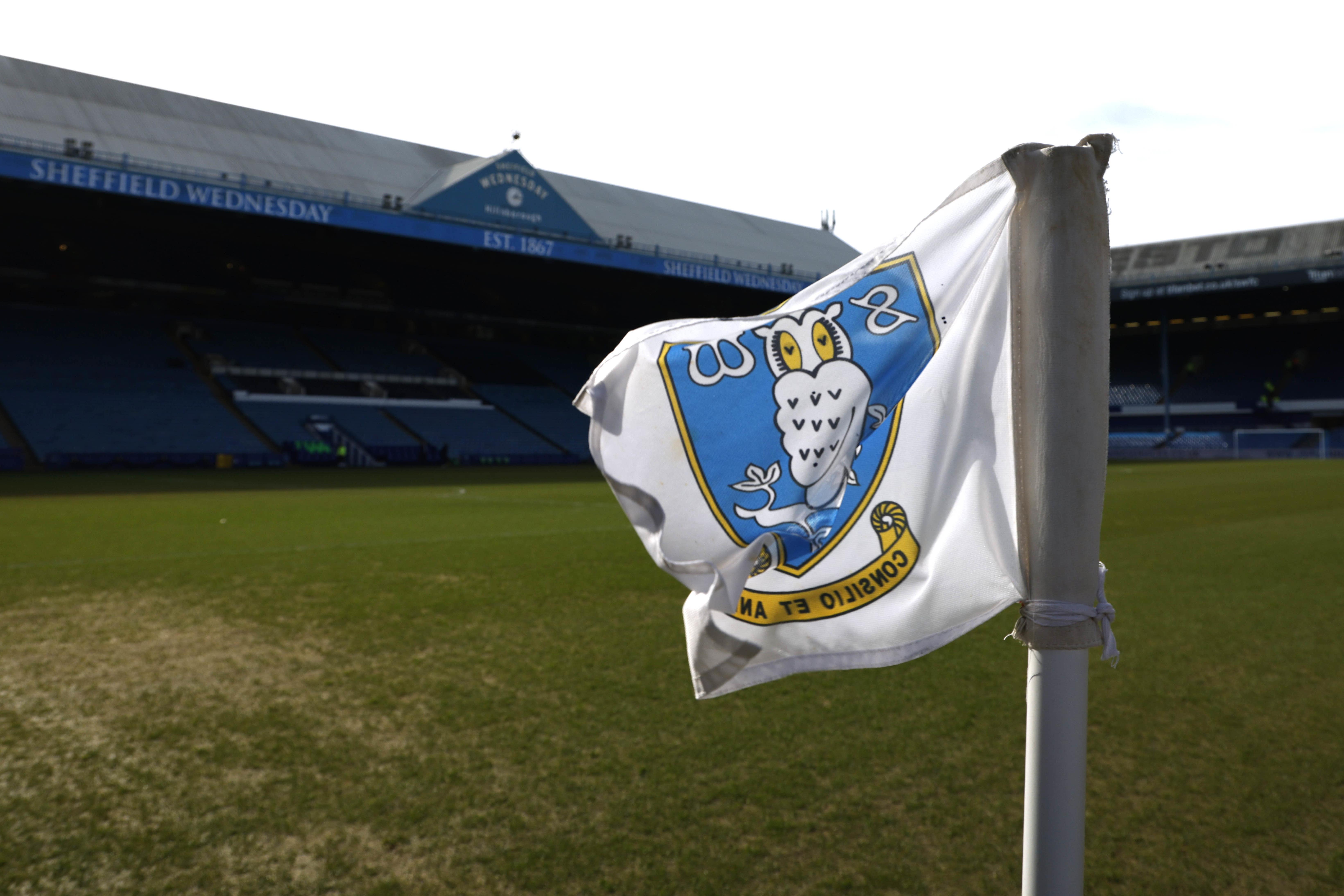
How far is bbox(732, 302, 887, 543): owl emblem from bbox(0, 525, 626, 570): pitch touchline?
7677 millimetres

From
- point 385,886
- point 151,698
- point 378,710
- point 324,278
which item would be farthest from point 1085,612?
point 324,278

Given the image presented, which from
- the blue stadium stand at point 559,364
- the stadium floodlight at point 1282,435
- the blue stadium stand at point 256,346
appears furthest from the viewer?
the blue stadium stand at point 559,364

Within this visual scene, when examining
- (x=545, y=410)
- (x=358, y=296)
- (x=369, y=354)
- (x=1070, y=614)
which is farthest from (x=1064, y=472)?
(x=358, y=296)

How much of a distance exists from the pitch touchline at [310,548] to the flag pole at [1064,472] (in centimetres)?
814

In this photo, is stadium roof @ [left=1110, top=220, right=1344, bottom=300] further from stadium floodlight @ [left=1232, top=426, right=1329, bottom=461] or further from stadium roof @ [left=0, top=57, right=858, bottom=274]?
stadium roof @ [left=0, top=57, right=858, bottom=274]

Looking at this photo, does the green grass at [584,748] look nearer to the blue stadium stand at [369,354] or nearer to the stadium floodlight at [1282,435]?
the blue stadium stand at [369,354]

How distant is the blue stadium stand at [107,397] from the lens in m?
25.5

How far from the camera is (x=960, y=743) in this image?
340 cm

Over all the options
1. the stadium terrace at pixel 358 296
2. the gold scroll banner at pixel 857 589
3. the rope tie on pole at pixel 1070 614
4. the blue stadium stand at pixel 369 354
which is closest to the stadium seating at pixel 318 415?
the stadium terrace at pixel 358 296

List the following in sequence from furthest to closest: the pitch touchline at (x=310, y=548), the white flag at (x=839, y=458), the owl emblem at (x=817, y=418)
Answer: the pitch touchline at (x=310, y=548)
the owl emblem at (x=817, y=418)
the white flag at (x=839, y=458)

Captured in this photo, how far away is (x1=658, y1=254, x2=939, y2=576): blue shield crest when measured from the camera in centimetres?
175

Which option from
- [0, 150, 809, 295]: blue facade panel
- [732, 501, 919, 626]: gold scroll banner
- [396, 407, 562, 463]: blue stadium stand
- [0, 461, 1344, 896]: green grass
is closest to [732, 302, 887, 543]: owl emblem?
[732, 501, 919, 626]: gold scroll banner

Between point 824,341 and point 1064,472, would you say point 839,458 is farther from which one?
point 1064,472

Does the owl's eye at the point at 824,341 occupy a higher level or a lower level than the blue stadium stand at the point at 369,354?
lower
